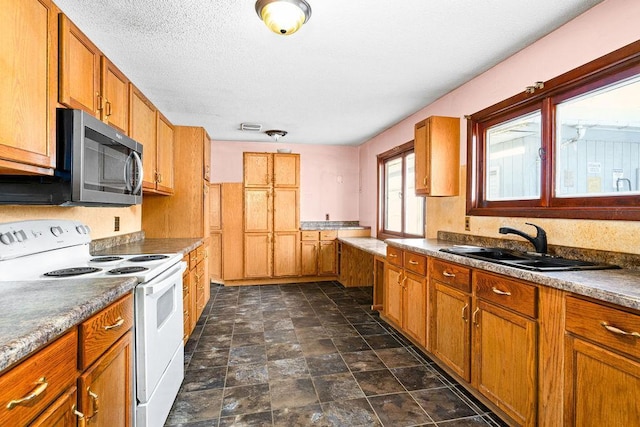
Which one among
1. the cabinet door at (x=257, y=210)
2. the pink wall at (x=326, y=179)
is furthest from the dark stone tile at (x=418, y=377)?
the pink wall at (x=326, y=179)

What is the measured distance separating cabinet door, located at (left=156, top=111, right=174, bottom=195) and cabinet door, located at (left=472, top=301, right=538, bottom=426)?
2.73m

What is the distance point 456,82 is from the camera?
292 cm

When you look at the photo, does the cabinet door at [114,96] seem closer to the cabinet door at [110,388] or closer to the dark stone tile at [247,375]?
the cabinet door at [110,388]

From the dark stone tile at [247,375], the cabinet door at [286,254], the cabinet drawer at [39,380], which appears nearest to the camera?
the cabinet drawer at [39,380]

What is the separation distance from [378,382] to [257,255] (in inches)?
122

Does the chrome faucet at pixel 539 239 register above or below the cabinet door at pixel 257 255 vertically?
above

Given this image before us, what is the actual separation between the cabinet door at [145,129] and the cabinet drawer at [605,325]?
277 cm

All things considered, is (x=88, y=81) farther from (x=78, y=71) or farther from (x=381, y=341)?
(x=381, y=341)

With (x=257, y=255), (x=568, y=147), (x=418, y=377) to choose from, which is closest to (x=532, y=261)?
(x=568, y=147)

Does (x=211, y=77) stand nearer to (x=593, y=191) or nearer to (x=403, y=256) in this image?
(x=403, y=256)

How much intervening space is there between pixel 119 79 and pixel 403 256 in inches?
99.6

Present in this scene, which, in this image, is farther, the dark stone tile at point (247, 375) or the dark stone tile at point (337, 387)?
the dark stone tile at point (247, 375)

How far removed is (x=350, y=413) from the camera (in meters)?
1.92

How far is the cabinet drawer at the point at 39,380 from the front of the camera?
2.47 ft
